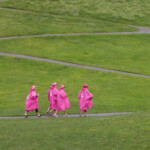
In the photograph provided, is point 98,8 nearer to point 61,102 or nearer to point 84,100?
point 84,100

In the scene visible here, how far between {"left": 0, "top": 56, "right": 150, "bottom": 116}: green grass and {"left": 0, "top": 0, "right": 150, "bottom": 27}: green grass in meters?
29.0

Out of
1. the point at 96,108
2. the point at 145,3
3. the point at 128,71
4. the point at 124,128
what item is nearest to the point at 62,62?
the point at 128,71

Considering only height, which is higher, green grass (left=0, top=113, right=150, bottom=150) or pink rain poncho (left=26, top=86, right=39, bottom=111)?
pink rain poncho (left=26, top=86, right=39, bottom=111)

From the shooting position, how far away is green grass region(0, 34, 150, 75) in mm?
51750

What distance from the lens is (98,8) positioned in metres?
79.9

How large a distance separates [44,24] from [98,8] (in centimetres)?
1476

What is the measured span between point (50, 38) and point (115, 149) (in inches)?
1741

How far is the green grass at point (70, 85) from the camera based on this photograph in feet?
113

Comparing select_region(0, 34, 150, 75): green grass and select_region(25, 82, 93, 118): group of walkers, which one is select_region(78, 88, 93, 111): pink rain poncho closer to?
select_region(25, 82, 93, 118): group of walkers

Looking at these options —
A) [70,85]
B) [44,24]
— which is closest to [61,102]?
[70,85]

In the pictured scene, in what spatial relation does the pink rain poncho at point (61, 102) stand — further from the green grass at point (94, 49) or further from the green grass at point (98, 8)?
the green grass at point (98, 8)

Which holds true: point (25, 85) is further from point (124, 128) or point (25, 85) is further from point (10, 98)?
point (124, 128)

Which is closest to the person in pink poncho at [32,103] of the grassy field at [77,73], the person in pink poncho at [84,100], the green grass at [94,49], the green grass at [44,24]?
the grassy field at [77,73]

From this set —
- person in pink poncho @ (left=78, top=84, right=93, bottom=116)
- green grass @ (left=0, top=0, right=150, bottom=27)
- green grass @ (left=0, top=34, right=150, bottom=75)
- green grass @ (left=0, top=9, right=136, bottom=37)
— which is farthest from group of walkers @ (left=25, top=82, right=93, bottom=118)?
green grass @ (left=0, top=0, right=150, bottom=27)
